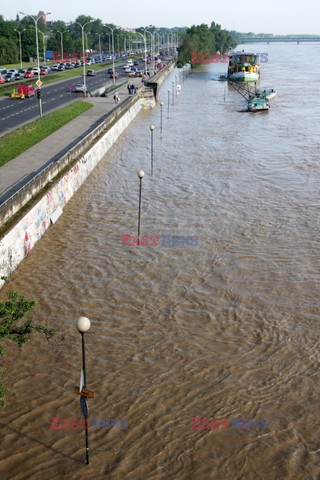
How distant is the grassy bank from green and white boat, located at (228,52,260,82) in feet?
192

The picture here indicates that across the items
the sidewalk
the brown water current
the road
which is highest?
the road

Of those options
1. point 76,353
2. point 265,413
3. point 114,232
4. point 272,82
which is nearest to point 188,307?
point 76,353

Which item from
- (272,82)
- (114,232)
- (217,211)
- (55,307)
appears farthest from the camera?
(272,82)

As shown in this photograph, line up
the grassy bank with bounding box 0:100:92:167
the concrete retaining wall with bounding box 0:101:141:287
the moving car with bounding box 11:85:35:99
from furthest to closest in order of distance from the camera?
the moving car with bounding box 11:85:35:99 → the grassy bank with bounding box 0:100:92:167 → the concrete retaining wall with bounding box 0:101:141:287

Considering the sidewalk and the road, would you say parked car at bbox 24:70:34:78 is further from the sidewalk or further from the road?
the sidewalk

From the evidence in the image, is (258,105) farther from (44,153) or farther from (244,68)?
(244,68)

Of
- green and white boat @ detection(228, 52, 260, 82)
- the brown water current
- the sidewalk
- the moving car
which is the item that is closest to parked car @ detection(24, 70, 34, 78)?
the moving car

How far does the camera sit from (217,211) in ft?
92.8

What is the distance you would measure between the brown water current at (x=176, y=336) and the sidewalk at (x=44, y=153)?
271 centimetres

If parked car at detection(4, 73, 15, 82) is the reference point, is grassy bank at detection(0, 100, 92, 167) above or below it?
below

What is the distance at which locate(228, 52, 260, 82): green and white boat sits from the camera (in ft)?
339

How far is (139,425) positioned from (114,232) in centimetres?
1312

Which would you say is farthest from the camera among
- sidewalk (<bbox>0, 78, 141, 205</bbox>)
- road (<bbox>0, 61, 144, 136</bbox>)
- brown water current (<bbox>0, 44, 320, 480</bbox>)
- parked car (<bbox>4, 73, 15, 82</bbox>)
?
parked car (<bbox>4, 73, 15, 82</bbox>)

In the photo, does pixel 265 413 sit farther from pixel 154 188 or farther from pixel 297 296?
pixel 154 188
